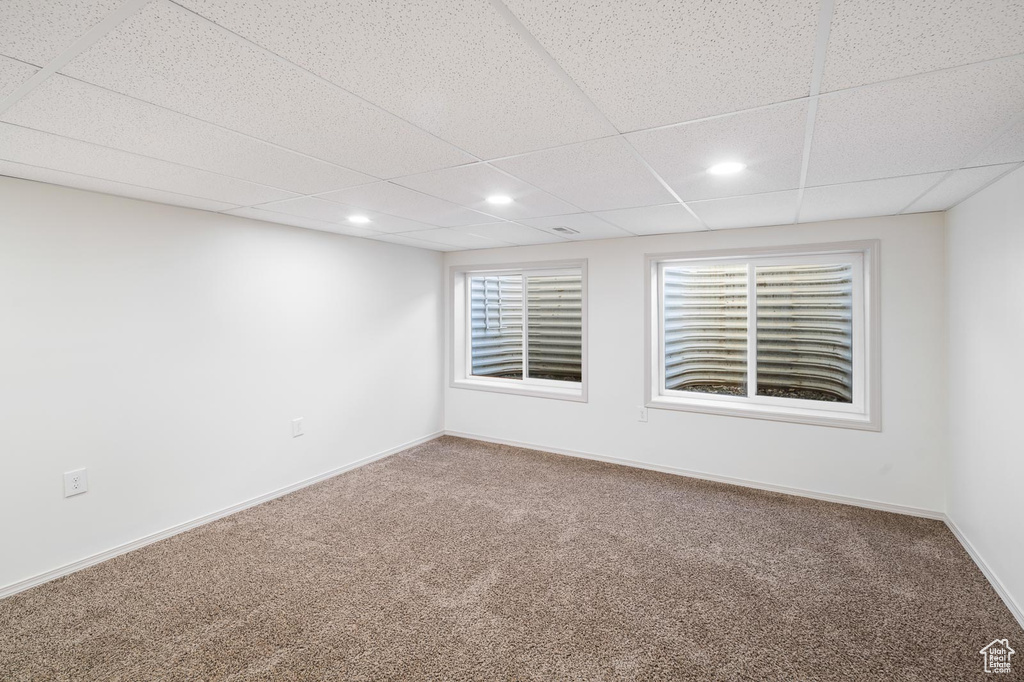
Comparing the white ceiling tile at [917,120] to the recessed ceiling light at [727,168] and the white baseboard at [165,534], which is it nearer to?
the recessed ceiling light at [727,168]

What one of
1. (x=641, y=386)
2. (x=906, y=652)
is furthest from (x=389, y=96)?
(x=641, y=386)

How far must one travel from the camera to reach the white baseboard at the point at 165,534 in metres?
2.47

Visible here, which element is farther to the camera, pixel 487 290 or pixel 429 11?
pixel 487 290

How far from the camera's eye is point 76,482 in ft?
8.61

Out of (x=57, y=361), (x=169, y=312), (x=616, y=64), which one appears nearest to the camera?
(x=616, y=64)

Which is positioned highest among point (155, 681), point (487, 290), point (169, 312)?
point (487, 290)

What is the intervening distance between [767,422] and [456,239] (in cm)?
298

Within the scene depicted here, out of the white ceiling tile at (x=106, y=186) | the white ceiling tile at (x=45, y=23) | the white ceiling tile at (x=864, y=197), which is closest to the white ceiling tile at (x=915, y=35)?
the white ceiling tile at (x=864, y=197)

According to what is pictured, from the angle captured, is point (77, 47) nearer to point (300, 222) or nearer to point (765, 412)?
point (300, 222)

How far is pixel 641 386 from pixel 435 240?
7.44ft

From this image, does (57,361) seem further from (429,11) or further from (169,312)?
(429,11)

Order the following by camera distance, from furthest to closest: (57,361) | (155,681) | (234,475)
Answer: (234,475) < (57,361) < (155,681)

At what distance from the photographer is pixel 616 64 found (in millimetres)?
1271

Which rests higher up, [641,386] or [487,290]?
[487,290]
